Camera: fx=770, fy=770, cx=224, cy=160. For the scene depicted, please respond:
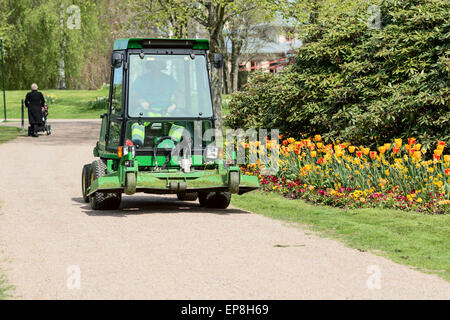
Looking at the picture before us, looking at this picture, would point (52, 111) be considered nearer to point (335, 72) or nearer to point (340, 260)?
point (335, 72)

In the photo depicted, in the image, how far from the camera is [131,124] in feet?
36.6

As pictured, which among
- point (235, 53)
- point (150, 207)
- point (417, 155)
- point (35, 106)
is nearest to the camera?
point (417, 155)

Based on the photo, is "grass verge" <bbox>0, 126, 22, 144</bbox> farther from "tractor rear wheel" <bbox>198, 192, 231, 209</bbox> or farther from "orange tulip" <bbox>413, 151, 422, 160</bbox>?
"orange tulip" <bbox>413, 151, 422, 160</bbox>

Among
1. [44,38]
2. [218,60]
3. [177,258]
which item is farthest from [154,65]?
[44,38]

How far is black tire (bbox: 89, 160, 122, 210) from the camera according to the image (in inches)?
430

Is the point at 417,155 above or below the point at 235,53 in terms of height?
below

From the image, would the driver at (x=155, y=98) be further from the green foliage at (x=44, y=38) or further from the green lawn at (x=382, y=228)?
the green foliage at (x=44, y=38)

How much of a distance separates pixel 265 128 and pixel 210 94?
12.1 feet

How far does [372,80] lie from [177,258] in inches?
262

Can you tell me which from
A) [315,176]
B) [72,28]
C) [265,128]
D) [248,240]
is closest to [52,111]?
[72,28]

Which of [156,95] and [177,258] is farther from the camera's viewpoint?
[156,95]

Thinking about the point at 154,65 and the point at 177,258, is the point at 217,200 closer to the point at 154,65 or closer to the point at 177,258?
the point at 154,65

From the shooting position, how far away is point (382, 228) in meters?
9.25

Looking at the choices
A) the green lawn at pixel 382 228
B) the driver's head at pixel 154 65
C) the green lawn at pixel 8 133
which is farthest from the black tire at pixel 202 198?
the green lawn at pixel 8 133
